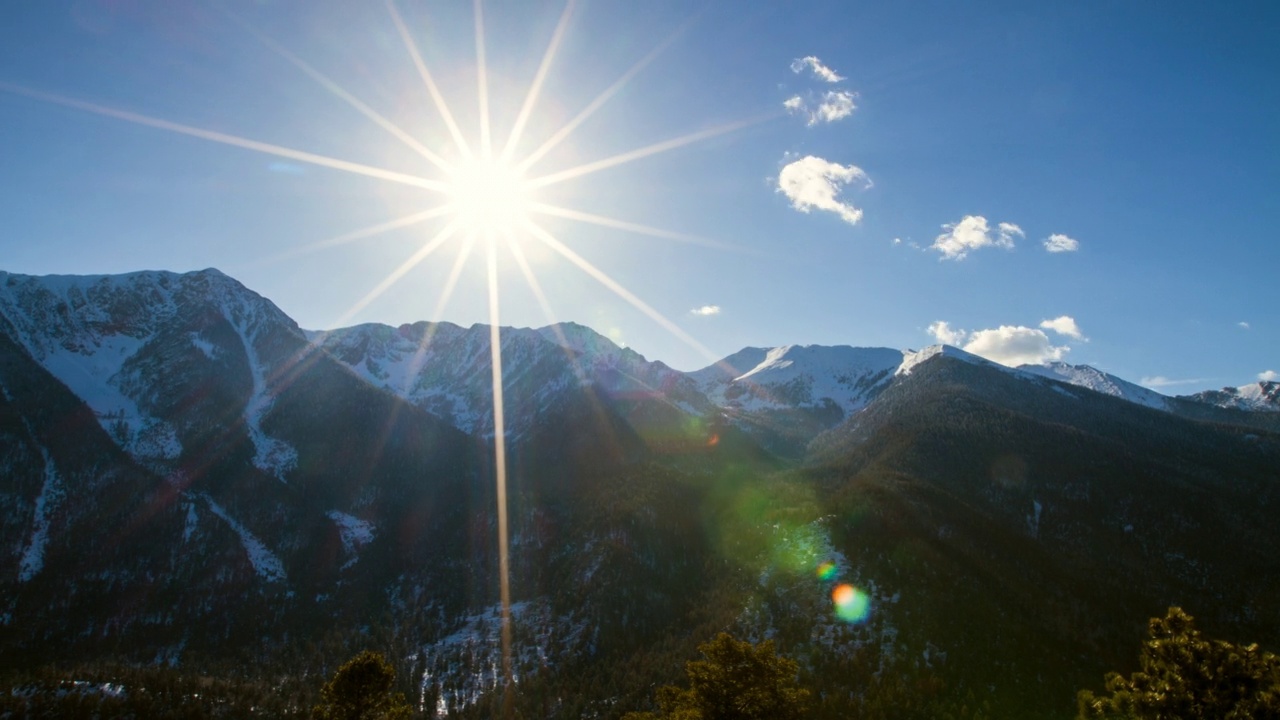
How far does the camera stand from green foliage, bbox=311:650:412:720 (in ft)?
179

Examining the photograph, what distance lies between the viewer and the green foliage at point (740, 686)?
4919cm

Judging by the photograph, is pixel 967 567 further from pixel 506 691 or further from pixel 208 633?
pixel 208 633

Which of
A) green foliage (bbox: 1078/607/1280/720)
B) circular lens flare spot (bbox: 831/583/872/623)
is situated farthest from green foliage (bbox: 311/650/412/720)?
circular lens flare spot (bbox: 831/583/872/623)

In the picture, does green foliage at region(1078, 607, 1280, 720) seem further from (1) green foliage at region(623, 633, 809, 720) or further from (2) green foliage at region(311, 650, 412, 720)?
(2) green foliage at region(311, 650, 412, 720)

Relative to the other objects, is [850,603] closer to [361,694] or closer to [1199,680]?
[1199,680]

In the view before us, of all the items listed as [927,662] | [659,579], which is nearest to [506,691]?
[659,579]

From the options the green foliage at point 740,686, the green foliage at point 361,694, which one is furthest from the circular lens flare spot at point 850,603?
the green foliage at point 361,694

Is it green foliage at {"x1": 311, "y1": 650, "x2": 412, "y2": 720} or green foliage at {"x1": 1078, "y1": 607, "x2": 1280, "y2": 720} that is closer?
green foliage at {"x1": 1078, "y1": 607, "x2": 1280, "y2": 720}

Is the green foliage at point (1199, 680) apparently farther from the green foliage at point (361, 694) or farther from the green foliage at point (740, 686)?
the green foliage at point (361, 694)

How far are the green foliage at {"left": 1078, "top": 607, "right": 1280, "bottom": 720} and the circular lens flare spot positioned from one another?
7305 centimetres

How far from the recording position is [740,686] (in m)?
50.0

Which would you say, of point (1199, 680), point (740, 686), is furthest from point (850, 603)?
point (1199, 680)

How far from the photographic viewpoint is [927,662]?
310ft

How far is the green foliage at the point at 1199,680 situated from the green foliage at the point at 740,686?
2402 centimetres
